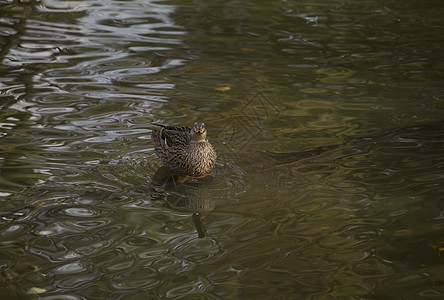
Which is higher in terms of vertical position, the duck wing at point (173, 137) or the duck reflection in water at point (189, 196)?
the duck wing at point (173, 137)

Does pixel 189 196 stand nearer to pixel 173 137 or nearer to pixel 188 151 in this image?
pixel 188 151

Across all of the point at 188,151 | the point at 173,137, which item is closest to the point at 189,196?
the point at 188,151

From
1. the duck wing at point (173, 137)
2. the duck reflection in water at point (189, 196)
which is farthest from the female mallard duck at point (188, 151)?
the duck reflection in water at point (189, 196)

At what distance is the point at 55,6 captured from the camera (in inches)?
501

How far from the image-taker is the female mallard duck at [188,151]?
243 inches

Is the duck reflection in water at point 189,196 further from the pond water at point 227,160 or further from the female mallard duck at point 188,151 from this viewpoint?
the female mallard duck at point 188,151

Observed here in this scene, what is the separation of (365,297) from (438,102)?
442 centimetres

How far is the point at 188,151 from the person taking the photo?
244 inches

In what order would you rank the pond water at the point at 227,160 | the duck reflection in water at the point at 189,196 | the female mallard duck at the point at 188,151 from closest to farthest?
the pond water at the point at 227,160, the duck reflection in water at the point at 189,196, the female mallard duck at the point at 188,151

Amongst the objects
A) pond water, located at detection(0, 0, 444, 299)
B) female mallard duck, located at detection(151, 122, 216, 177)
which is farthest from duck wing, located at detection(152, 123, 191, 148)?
pond water, located at detection(0, 0, 444, 299)

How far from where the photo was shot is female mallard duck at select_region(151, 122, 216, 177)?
6.18 meters

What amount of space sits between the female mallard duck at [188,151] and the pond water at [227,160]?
0.23 metres

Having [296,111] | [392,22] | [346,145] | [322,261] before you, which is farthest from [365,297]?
[392,22]

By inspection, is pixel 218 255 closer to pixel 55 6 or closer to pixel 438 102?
pixel 438 102
